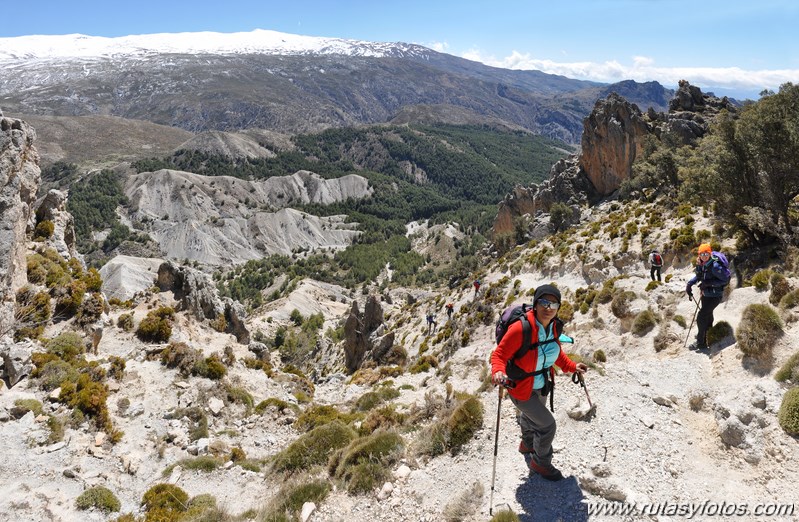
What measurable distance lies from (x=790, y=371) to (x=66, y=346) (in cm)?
2550

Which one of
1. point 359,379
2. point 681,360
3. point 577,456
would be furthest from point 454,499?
point 359,379

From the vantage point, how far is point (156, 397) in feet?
61.4

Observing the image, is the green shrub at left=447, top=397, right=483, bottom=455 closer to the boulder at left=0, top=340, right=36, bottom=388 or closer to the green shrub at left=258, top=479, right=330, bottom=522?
the green shrub at left=258, top=479, right=330, bottom=522

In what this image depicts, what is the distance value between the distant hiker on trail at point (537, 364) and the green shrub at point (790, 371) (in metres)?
5.40

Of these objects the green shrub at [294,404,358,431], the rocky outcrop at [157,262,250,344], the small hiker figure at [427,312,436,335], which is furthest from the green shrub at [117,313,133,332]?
the small hiker figure at [427,312,436,335]

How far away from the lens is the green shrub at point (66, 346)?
17875 mm

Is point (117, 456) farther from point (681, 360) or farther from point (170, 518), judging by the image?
point (681, 360)

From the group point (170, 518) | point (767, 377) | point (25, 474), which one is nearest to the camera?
point (767, 377)

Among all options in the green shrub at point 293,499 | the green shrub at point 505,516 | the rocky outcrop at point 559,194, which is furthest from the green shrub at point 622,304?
the rocky outcrop at point 559,194

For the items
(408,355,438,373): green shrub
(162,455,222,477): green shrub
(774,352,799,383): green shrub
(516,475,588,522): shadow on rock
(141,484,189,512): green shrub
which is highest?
(774,352,799,383): green shrub

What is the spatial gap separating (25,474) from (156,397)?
6626 millimetres

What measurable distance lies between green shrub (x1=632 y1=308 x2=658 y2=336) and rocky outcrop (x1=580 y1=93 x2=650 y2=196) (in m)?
56.3

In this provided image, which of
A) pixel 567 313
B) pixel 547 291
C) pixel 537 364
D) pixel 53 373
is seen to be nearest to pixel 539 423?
pixel 537 364

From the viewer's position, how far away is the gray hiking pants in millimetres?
7633
